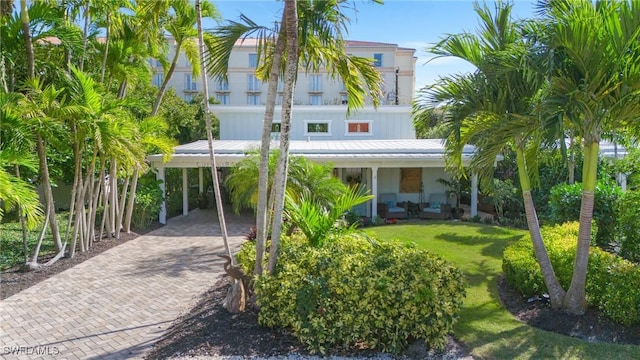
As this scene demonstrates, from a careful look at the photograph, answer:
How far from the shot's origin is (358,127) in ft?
65.9

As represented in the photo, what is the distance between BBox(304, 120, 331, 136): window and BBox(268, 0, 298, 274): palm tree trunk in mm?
13659

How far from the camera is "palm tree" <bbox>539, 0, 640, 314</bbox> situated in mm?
5133

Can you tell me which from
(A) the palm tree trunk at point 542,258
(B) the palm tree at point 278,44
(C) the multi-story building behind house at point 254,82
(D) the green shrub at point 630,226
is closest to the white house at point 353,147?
(B) the palm tree at point 278,44

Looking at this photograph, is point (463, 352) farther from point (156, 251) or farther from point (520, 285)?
point (156, 251)

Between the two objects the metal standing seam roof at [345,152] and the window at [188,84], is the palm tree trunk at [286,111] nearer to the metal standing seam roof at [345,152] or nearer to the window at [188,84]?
the metal standing seam roof at [345,152]

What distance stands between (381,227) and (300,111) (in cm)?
769

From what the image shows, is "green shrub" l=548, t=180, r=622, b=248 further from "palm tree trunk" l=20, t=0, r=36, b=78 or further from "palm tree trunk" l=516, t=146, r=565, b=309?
"palm tree trunk" l=20, t=0, r=36, b=78

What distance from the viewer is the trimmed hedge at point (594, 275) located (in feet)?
19.1

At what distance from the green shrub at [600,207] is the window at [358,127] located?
10.0 m

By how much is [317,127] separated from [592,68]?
1484 centimetres

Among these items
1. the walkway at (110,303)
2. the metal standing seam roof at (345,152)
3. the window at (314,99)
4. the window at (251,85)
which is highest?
the window at (251,85)

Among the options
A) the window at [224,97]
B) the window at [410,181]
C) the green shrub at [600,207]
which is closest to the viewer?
the green shrub at [600,207]

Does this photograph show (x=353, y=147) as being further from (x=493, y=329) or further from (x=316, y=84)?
(x=316, y=84)

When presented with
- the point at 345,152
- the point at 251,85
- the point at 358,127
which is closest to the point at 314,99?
the point at 251,85
